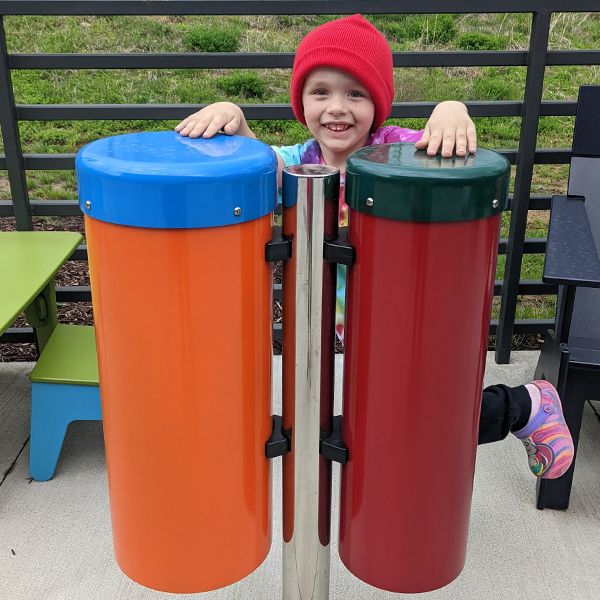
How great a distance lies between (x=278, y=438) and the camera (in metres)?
1.52

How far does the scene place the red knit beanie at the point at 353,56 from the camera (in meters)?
1.99

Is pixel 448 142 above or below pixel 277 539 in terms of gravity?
above

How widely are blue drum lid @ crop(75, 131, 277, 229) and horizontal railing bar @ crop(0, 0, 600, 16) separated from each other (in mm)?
1807

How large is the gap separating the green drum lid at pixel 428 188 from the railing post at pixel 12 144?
217cm

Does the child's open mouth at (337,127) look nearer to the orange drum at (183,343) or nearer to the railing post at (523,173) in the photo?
the orange drum at (183,343)

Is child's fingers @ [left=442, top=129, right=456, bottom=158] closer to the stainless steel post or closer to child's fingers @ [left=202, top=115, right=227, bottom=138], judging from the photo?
the stainless steel post

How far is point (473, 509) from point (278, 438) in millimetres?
1143

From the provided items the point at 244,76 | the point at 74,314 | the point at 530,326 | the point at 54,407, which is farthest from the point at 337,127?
the point at 244,76

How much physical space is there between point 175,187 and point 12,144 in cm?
218

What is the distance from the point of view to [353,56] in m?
1.99

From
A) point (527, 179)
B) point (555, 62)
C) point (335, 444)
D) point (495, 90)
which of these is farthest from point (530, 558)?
point (495, 90)

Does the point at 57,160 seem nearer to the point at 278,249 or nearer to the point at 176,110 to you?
the point at 176,110

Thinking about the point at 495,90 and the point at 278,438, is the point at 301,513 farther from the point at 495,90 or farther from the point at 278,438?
the point at 495,90

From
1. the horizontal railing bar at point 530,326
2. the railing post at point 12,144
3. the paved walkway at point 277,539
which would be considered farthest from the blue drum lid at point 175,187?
the horizontal railing bar at point 530,326
